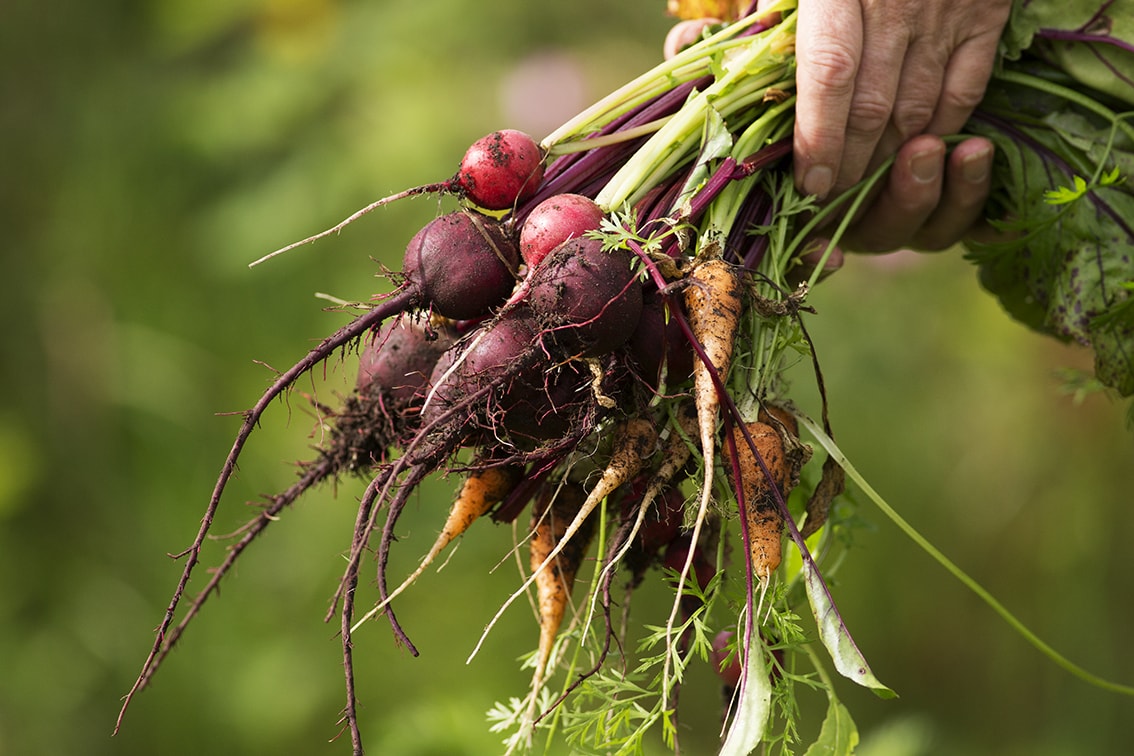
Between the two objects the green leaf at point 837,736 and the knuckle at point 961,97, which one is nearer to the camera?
the green leaf at point 837,736

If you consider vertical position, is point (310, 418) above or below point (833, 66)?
above

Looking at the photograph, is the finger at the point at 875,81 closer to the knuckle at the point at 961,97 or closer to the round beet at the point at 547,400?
the knuckle at the point at 961,97

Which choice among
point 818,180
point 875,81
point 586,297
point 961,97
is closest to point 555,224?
point 586,297

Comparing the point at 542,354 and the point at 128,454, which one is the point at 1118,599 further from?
the point at 128,454

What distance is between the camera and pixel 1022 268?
54.2 inches

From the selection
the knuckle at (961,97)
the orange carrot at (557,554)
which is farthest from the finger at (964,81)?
the orange carrot at (557,554)

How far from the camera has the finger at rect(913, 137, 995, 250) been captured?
1.35m

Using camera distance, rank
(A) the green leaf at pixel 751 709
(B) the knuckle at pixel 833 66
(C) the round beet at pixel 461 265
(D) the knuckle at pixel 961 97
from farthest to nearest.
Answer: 1. (D) the knuckle at pixel 961 97
2. (B) the knuckle at pixel 833 66
3. (C) the round beet at pixel 461 265
4. (A) the green leaf at pixel 751 709

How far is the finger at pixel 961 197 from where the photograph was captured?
4.44 feet

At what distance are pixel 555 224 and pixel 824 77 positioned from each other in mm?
414

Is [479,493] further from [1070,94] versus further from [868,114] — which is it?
[1070,94]

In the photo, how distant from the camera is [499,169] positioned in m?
1.15

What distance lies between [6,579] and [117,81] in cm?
167

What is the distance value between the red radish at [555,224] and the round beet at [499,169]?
0.26 feet
